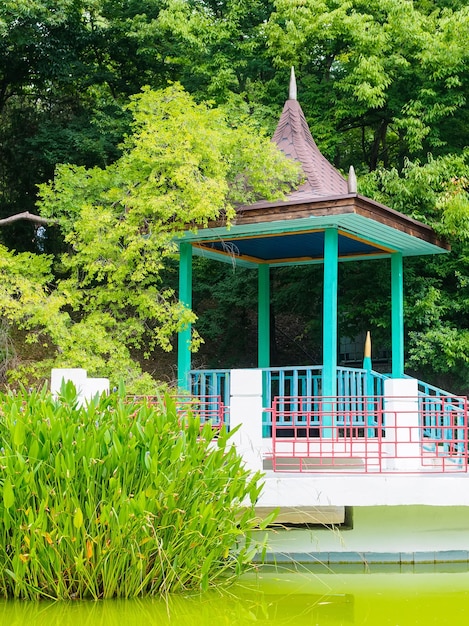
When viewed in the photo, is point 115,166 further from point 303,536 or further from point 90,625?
point 90,625

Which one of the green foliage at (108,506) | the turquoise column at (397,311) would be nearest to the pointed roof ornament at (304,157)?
the turquoise column at (397,311)

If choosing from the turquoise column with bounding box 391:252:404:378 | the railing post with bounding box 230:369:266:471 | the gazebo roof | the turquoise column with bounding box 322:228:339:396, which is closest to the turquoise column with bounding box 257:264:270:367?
the gazebo roof

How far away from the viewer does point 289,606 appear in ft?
20.2

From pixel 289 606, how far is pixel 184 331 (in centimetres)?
515

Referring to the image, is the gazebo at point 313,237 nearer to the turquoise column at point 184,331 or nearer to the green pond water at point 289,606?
the turquoise column at point 184,331

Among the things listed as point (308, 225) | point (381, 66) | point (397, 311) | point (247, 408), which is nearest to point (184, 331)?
point (308, 225)

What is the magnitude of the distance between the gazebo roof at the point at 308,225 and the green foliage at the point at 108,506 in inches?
172

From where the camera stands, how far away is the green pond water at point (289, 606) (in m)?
5.58

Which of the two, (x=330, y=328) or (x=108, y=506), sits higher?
(x=330, y=328)

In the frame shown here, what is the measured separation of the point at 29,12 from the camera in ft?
46.8

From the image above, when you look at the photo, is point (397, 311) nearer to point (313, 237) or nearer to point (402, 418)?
point (313, 237)

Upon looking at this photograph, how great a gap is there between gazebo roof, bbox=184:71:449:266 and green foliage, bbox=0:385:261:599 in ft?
14.3

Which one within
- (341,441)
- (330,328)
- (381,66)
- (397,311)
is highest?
(381,66)

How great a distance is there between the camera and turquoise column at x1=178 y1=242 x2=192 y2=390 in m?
10.5
